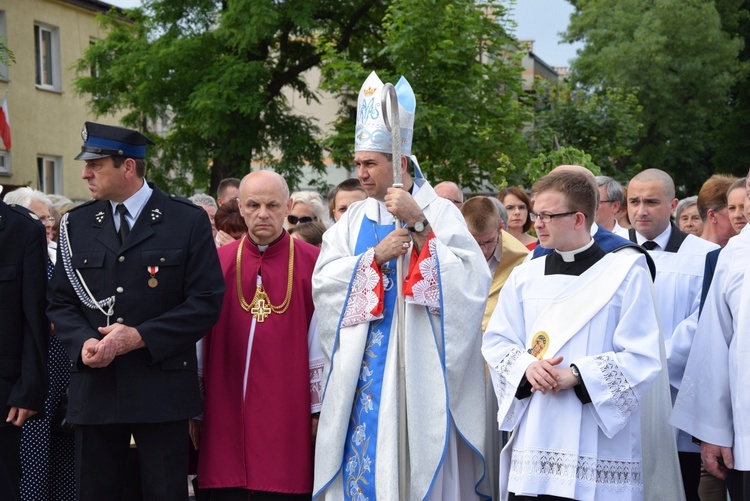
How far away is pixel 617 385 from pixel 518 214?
363 centimetres

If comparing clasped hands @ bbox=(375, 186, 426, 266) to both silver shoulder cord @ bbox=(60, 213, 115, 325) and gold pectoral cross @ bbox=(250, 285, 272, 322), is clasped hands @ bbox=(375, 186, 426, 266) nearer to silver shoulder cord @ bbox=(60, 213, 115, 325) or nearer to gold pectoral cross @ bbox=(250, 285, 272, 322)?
gold pectoral cross @ bbox=(250, 285, 272, 322)

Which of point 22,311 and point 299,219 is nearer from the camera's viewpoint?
point 22,311

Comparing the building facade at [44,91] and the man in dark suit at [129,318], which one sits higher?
the building facade at [44,91]

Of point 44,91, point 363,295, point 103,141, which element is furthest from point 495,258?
point 44,91

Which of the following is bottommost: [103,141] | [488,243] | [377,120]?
[488,243]

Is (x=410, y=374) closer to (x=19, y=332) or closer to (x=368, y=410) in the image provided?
(x=368, y=410)

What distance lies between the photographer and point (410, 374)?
511 cm

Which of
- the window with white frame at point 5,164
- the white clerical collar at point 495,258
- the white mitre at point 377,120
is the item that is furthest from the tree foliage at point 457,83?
the window with white frame at point 5,164

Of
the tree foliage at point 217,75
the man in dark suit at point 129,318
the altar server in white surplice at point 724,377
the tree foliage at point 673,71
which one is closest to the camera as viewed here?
the altar server in white surplice at point 724,377

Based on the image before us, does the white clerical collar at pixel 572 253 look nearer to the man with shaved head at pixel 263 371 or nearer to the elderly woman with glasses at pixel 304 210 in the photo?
the man with shaved head at pixel 263 371

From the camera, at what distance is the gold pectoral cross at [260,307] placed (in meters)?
5.43

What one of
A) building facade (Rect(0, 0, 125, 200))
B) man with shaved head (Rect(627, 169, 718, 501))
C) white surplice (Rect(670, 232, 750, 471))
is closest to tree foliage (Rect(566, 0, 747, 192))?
building facade (Rect(0, 0, 125, 200))

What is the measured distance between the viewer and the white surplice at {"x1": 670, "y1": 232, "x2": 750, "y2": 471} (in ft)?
14.7

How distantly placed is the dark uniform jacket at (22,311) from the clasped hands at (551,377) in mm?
2527
